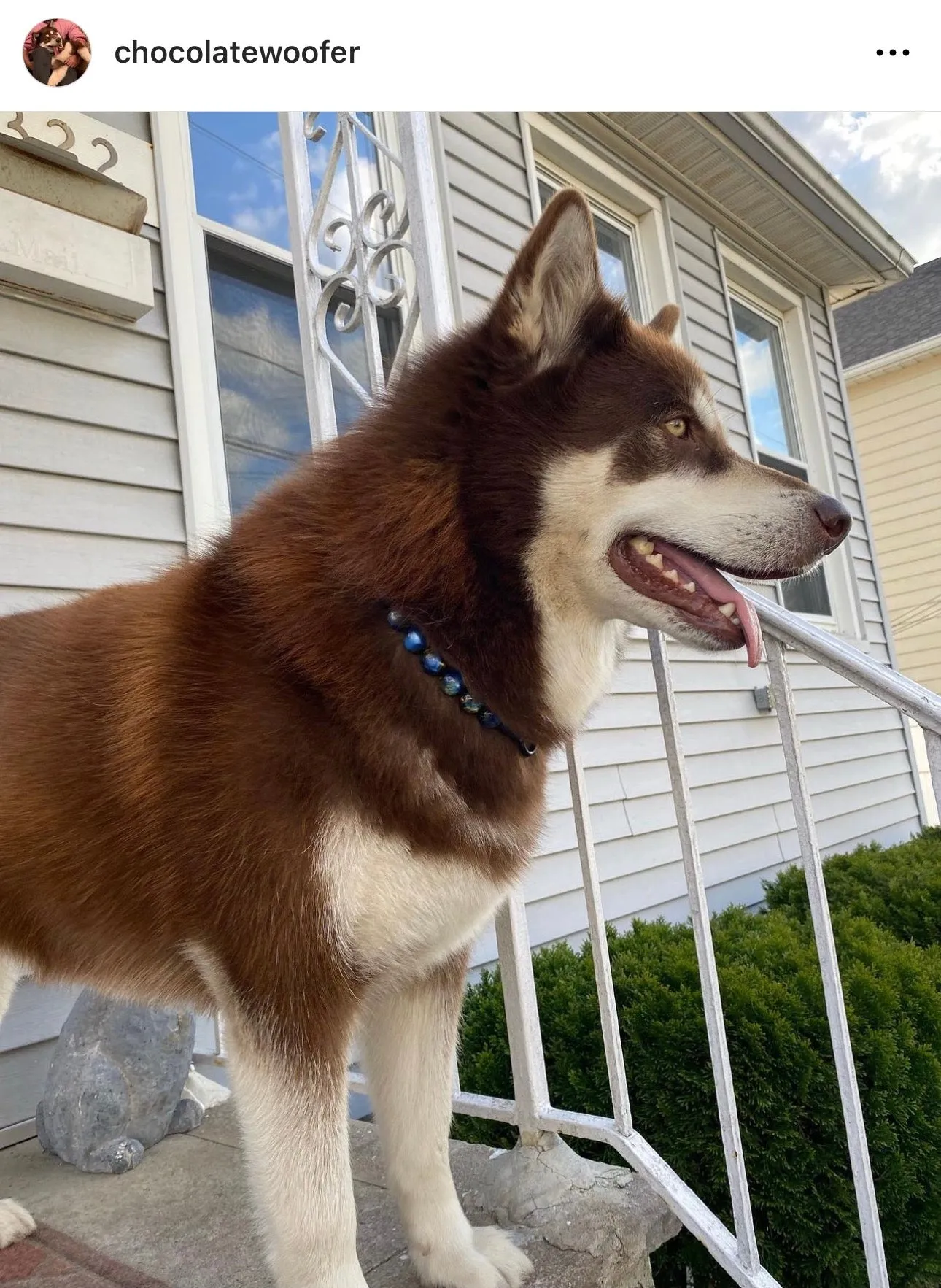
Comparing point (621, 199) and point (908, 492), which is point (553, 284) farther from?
point (908, 492)

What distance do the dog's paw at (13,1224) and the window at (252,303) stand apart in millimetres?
2080

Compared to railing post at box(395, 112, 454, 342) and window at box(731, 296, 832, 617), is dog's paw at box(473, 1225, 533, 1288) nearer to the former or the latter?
railing post at box(395, 112, 454, 342)

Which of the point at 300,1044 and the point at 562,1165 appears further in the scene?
the point at 562,1165

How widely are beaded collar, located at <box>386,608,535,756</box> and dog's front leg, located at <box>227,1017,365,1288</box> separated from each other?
0.48m

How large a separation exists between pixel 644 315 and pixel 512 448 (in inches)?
199

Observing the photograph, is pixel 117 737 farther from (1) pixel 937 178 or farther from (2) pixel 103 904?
(1) pixel 937 178

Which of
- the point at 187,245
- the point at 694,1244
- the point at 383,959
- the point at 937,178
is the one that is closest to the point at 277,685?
the point at 383,959

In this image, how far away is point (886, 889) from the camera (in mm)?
4266

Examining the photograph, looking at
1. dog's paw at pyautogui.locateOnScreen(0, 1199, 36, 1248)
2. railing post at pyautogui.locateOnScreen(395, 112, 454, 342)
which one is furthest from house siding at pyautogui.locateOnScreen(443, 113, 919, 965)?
dog's paw at pyautogui.locateOnScreen(0, 1199, 36, 1248)

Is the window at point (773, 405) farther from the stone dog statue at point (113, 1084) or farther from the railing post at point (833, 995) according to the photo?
the stone dog statue at point (113, 1084)

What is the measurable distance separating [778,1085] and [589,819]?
1087 millimetres

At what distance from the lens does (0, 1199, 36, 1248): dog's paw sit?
1.58 meters

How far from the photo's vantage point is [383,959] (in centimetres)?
122
